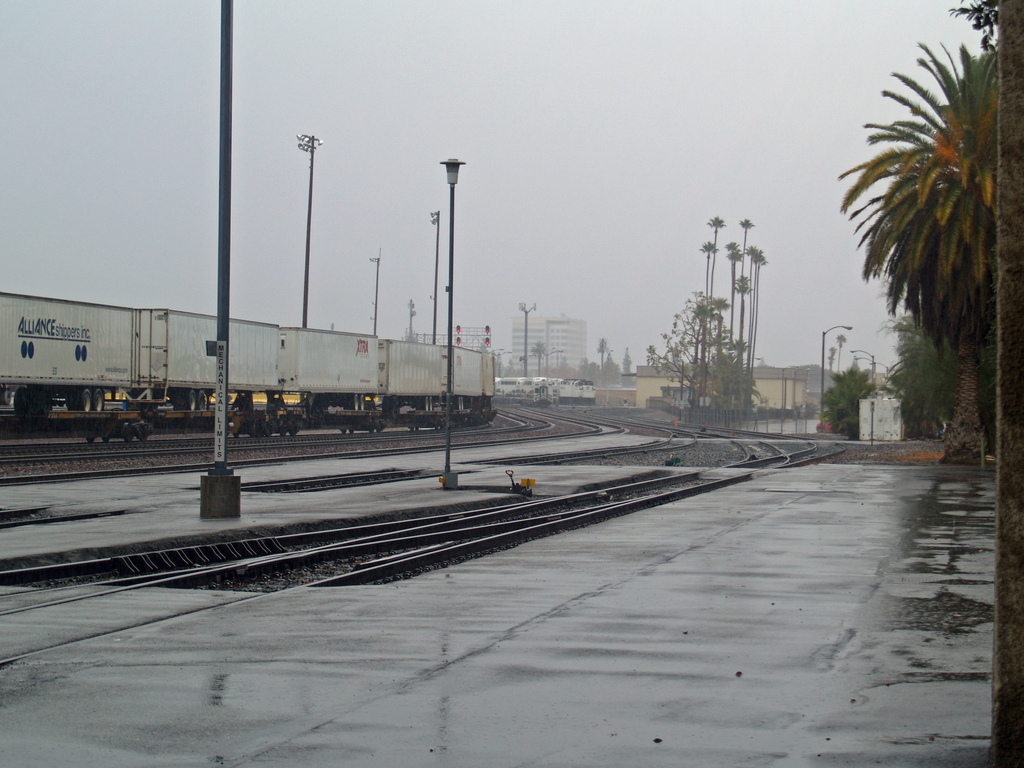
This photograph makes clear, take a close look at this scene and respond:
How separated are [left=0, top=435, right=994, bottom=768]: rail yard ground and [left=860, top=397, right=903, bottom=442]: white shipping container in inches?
1638

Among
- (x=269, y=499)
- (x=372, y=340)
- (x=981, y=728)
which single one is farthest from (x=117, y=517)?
(x=372, y=340)

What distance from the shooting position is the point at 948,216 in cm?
2947

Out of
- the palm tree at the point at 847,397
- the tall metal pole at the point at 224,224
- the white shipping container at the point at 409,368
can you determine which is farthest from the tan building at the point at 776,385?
the tall metal pole at the point at 224,224

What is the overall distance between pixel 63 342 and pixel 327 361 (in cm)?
1610

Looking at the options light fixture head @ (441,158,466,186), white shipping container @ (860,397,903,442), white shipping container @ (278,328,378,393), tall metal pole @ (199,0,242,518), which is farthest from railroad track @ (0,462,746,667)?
white shipping container @ (860,397,903,442)

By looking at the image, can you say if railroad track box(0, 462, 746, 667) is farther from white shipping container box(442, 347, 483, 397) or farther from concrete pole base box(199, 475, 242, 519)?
white shipping container box(442, 347, 483, 397)

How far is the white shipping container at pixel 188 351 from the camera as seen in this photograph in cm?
3781

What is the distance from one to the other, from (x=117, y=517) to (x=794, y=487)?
14.3m

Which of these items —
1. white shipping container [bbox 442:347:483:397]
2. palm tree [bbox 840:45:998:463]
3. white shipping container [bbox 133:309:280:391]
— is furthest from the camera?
white shipping container [bbox 442:347:483:397]

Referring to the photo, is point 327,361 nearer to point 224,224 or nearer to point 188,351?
point 188,351

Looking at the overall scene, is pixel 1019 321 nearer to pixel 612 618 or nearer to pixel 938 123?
pixel 612 618

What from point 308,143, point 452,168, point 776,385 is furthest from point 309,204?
point 776,385

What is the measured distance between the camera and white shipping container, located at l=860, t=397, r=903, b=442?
175 feet

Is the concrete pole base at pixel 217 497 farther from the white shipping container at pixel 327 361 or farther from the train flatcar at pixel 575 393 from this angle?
the train flatcar at pixel 575 393
